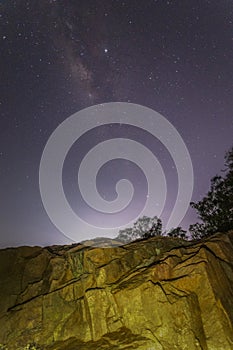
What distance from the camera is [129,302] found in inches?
539

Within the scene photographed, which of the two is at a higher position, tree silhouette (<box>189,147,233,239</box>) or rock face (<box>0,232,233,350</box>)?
tree silhouette (<box>189,147,233,239</box>)

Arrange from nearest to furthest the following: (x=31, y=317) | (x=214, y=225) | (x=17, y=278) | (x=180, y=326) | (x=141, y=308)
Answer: (x=180, y=326) < (x=141, y=308) < (x=31, y=317) < (x=17, y=278) < (x=214, y=225)

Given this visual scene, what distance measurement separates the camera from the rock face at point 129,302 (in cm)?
1208

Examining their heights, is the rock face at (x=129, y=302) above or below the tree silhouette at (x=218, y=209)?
below

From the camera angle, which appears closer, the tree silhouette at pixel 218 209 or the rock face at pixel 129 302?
the rock face at pixel 129 302

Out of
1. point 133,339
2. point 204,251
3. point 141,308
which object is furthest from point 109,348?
point 204,251

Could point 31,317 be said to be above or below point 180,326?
above

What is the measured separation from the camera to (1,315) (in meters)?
17.2

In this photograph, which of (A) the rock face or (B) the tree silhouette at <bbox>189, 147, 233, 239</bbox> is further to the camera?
(B) the tree silhouette at <bbox>189, 147, 233, 239</bbox>

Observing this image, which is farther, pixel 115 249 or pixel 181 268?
pixel 115 249

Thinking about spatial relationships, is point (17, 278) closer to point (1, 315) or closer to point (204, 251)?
point (1, 315)

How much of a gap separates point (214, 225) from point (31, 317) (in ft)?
90.9

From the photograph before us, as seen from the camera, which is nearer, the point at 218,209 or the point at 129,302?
the point at 129,302

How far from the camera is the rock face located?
12078 millimetres
